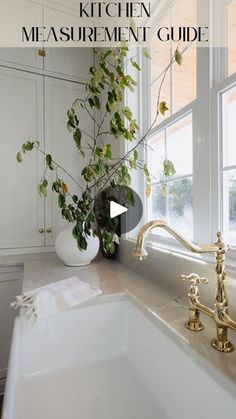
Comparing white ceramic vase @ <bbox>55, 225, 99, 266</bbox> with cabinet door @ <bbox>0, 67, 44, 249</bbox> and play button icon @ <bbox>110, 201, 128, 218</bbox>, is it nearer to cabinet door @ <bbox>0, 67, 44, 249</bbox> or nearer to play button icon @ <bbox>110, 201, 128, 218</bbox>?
play button icon @ <bbox>110, 201, 128, 218</bbox>

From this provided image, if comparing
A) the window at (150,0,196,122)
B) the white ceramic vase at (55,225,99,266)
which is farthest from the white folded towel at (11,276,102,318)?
the window at (150,0,196,122)

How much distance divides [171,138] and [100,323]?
92 cm

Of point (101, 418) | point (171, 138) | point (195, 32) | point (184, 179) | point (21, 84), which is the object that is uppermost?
point (21, 84)

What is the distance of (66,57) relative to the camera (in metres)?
1.84

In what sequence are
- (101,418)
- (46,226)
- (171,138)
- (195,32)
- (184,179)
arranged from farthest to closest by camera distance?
(46,226)
(171,138)
(184,179)
(195,32)
(101,418)

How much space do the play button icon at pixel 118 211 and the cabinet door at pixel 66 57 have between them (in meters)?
0.98

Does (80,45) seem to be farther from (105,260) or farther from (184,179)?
(105,260)

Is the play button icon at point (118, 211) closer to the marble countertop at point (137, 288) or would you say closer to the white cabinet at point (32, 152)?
the marble countertop at point (137, 288)

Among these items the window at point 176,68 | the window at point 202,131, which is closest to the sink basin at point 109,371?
the window at point 202,131

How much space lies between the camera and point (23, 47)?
5.60 ft

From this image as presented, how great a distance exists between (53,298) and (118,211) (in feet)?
2.36

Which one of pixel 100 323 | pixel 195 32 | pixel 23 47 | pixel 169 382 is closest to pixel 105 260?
pixel 100 323

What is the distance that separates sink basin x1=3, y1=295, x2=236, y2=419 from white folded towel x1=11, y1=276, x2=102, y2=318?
0.03 m

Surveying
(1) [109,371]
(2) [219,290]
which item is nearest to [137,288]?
(1) [109,371]
